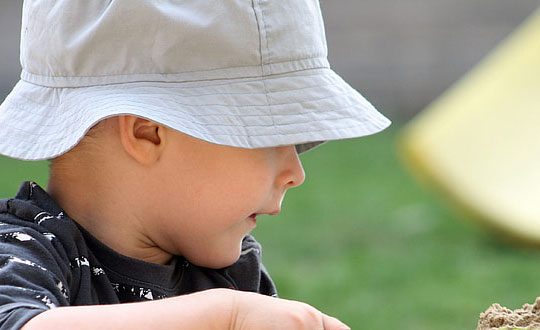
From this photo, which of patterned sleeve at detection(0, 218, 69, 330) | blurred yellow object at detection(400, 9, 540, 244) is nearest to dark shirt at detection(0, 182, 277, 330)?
patterned sleeve at detection(0, 218, 69, 330)

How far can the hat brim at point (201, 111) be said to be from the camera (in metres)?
1.36

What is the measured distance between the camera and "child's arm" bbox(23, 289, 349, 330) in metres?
1.13

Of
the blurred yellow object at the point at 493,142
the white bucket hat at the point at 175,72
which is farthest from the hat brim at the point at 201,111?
the blurred yellow object at the point at 493,142

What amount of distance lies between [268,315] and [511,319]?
12.5 inches

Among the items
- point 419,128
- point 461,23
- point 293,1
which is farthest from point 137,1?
point 461,23

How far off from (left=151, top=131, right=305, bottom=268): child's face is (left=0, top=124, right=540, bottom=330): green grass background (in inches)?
69.4

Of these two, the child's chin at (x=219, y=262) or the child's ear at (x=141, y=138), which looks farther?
the child's chin at (x=219, y=262)

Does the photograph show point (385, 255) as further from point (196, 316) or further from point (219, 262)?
point (196, 316)

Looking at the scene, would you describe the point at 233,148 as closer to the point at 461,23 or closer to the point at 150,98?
the point at 150,98

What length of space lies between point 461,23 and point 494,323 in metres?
7.02

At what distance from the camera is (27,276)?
1.25 meters

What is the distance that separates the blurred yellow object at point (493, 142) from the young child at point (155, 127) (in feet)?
10.6

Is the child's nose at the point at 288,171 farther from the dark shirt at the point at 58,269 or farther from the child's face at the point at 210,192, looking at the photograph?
the dark shirt at the point at 58,269

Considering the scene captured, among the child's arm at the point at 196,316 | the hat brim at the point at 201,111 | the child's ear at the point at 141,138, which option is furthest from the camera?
the child's ear at the point at 141,138
